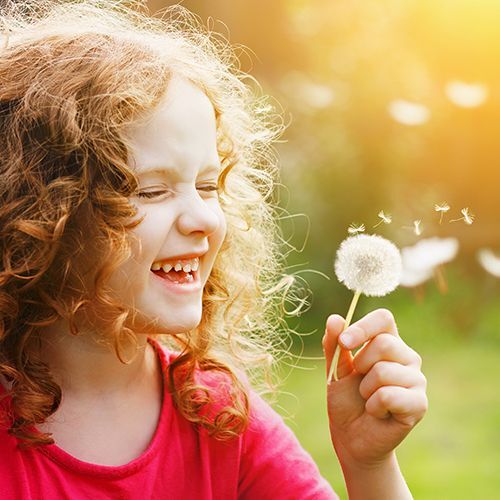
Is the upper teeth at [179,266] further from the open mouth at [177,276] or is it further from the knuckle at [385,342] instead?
the knuckle at [385,342]

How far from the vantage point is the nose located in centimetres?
133

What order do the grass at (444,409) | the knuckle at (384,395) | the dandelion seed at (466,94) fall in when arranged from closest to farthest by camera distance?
the knuckle at (384,395) → the grass at (444,409) → the dandelion seed at (466,94)

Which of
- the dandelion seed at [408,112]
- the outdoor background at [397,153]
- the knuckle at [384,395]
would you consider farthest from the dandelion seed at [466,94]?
the knuckle at [384,395]

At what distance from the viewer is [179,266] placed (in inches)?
→ 53.9

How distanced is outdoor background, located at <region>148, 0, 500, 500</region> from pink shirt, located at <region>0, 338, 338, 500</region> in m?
1.69

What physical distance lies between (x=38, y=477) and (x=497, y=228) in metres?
2.98

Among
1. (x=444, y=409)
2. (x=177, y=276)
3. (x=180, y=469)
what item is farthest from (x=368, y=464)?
(x=444, y=409)

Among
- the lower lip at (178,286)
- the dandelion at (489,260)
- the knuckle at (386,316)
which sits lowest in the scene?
the dandelion at (489,260)

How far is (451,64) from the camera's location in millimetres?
4402

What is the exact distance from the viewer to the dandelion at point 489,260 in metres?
3.97

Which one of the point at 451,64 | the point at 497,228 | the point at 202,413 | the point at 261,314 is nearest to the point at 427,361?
the point at 497,228

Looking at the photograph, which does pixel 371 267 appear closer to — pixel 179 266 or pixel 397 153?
pixel 179 266

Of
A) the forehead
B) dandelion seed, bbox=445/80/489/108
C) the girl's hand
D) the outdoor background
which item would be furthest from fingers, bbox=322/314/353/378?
dandelion seed, bbox=445/80/489/108

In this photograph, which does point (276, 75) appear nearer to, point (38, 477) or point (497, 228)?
point (497, 228)
